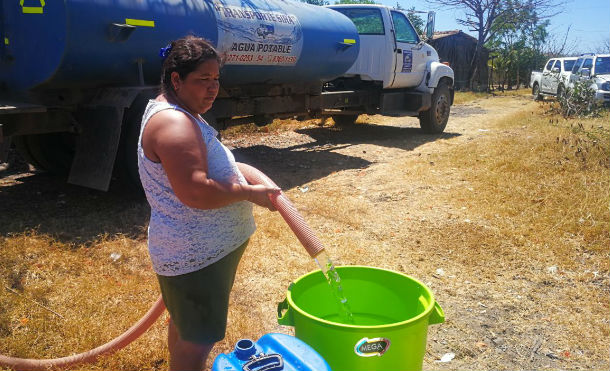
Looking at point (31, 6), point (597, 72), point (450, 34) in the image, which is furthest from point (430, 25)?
point (450, 34)

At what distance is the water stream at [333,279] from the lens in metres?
1.82

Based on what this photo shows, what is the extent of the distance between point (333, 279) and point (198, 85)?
951 millimetres

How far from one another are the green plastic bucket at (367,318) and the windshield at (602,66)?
16.3 meters

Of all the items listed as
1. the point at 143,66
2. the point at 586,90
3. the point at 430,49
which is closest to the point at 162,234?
the point at 143,66

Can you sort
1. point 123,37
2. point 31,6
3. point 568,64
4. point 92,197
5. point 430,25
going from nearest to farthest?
point 31,6 → point 123,37 → point 92,197 → point 430,25 → point 568,64

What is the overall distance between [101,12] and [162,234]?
3.47m

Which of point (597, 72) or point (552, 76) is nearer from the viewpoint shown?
point (597, 72)

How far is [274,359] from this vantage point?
161 centimetres

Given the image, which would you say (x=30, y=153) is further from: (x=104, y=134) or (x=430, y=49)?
(x=430, y=49)

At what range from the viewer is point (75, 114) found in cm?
518

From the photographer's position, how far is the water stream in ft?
5.97

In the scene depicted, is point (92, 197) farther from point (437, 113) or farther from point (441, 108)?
point (441, 108)

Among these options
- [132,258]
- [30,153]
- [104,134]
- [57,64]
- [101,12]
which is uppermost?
[101,12]

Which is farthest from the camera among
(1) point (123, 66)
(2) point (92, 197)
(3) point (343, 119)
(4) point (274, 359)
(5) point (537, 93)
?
(5) point (537, 93)
